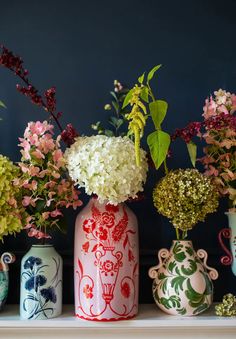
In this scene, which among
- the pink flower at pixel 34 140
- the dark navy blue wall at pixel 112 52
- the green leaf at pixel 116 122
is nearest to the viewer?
the pink flower at pixel 34 140

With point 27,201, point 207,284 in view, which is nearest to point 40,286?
point 27,201

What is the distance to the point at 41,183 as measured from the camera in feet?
3.73

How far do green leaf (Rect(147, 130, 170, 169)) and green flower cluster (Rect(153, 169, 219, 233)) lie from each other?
10 centimetres

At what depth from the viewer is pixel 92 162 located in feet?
3.44

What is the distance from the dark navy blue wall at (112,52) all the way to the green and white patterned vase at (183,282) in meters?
0.26

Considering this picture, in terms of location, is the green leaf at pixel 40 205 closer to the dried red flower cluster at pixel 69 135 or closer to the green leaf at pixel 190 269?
the dried red flower cluster at pixel 69 135

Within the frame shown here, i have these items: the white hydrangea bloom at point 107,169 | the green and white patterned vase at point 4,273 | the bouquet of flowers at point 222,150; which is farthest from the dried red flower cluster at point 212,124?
the green and white patterned vase at point 4,273

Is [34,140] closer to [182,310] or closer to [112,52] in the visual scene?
[112,52]

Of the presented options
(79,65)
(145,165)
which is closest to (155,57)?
(79,65)

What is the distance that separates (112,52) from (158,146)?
527 mm

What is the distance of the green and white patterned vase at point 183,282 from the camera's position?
3.64 feet

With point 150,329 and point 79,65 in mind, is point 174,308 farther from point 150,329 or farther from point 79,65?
point 79,65

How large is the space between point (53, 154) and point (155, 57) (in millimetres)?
553

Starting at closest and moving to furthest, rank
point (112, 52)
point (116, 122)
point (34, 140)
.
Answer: point (34, 140)
point (116, 122)
point (112, 52)
